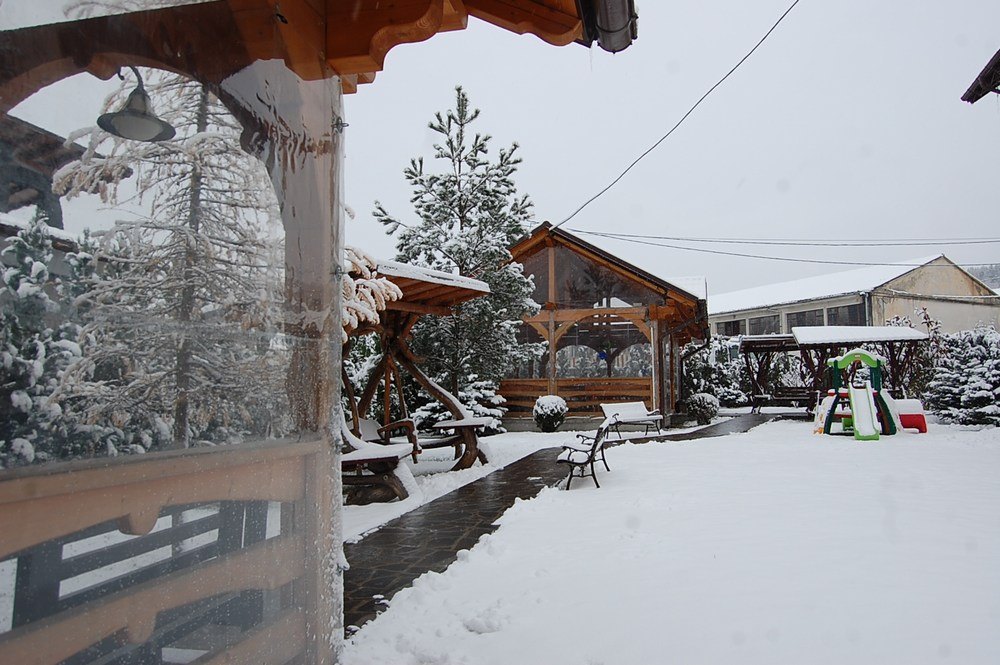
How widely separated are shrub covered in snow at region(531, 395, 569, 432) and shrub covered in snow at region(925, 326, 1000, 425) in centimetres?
837

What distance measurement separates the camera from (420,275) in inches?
286

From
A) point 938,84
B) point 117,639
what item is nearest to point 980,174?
point 938,84

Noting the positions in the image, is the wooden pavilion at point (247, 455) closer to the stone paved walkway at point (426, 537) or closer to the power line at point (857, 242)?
the stone paved walkway at point (426, 537)

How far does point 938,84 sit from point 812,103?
30.4 feet

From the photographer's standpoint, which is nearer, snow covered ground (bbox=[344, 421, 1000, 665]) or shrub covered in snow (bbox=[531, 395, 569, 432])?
snow covered ground (bbox=[344, 421, 1000, 665])

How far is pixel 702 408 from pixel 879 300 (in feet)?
56.0

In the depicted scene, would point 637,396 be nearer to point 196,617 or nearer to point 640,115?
point 640,115

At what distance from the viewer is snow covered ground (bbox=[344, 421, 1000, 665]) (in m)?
3.03

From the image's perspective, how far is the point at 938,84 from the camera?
1673cm

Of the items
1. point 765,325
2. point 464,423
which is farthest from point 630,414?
point 765,325

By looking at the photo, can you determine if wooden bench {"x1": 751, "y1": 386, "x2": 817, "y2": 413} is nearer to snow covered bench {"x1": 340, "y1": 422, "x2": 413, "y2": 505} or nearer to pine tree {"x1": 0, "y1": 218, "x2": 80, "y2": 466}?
snow covered bench {"x1": 340, "y1": 422, "x2": 413, "y2": 505}

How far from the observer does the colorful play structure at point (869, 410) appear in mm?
11914

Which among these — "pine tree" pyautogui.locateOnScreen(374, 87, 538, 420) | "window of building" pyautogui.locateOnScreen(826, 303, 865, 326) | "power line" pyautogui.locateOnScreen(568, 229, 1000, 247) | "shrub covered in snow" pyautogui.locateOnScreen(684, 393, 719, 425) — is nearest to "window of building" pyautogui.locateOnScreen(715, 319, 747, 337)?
"window of building" pyautogui.locateOnScreen(826, 303, 865, 326)

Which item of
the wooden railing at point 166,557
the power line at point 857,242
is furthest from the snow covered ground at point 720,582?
the power line at point 857,242
